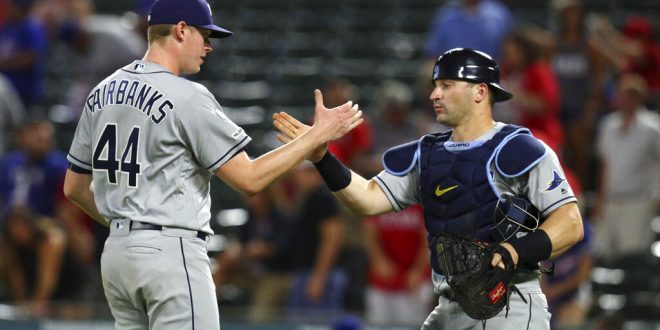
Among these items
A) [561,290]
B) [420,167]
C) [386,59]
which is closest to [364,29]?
[386,59]

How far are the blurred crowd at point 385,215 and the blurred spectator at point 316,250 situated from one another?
0.01 meters

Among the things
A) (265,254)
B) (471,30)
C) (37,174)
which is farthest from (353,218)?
(37,174)

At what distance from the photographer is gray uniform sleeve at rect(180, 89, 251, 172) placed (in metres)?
4.64

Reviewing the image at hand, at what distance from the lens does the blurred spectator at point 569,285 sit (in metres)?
8.50

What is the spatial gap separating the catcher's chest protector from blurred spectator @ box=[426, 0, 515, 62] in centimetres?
559

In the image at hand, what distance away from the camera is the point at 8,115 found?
10.8 meters

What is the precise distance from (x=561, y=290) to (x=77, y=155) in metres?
4.67

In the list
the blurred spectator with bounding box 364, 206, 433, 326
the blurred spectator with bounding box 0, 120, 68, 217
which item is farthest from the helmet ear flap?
the blurred spectator with bounding box 0, 120, 68, 217

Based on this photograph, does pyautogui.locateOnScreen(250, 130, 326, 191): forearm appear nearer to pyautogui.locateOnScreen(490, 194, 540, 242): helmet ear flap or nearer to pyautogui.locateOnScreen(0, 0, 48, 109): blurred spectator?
pyautogui.locateOnScreen(490, 194, 540, 242): helmet ear flap

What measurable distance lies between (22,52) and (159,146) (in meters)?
7.24

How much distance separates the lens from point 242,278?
959cm

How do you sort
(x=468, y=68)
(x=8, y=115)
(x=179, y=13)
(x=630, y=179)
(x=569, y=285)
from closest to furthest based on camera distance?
1. (x=179, y=13)
2. (x=468, y=68)
3. (x=569, y=285)
4. (x=630, y=179)
5. (x=8, y=115)

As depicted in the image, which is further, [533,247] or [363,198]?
[363,198]

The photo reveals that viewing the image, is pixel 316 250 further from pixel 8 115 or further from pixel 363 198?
pixel 363 198
